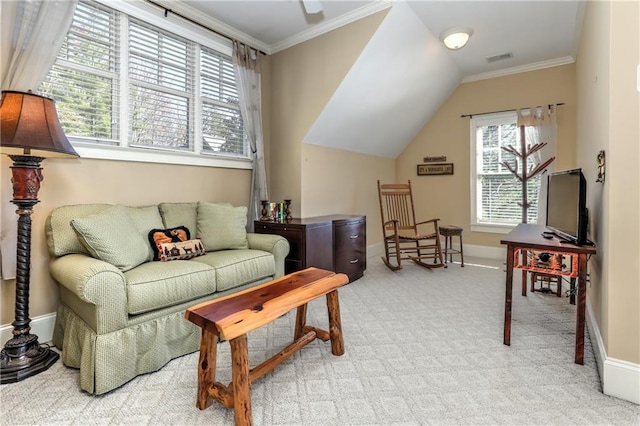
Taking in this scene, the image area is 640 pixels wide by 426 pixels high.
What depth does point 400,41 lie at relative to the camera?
3.30 meters

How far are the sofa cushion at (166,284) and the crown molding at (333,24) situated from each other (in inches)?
107

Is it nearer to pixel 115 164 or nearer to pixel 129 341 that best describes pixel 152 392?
pixel 129 341

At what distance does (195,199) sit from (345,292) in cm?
172

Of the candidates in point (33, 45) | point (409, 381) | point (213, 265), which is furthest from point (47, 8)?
point (409, 381)

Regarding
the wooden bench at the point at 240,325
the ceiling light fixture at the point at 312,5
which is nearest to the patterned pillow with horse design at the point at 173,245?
the wooden bench at the point at 240,325

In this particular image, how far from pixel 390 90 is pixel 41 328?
396cm

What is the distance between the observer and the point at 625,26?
1479 mm

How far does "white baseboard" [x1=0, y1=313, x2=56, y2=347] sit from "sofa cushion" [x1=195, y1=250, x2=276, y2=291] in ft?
3.33

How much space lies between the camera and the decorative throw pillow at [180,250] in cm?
223

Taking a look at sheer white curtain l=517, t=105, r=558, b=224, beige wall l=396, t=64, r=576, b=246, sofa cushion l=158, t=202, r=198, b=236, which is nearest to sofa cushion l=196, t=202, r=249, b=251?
sofa cushion l=158, t=202, r=198, b=236

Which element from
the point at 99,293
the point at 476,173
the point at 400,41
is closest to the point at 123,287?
the point at 99,293

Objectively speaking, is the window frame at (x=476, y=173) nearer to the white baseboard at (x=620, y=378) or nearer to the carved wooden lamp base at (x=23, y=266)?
the white baseboard at (x=620, y=378)

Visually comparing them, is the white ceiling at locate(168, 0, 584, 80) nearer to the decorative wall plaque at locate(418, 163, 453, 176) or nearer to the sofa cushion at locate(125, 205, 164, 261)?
the decorative wall plaque at locate(418, 163, 453, 176)

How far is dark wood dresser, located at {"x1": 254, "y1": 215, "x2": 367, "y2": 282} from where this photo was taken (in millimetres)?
2900
